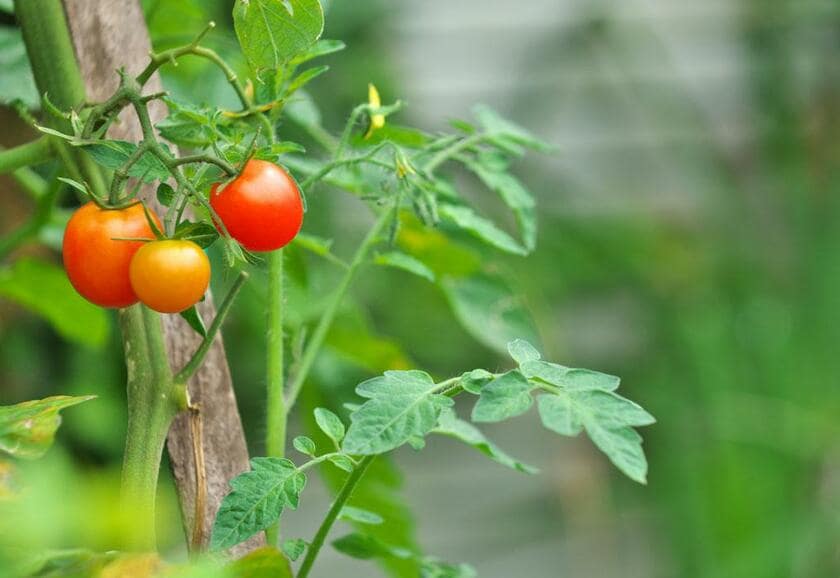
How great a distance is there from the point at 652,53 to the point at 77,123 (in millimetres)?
2493

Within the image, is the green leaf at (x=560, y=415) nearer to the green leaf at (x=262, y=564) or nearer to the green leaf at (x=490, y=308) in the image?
the green leaf at (x=262, y=564)

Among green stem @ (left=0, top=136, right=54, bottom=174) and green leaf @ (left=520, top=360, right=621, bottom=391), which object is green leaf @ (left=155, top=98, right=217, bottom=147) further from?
green leaf @ (left=520, top=360, right=621, bottom=391)

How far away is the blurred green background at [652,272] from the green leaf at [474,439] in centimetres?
→ 135

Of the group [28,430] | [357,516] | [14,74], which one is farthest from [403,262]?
[14,74]

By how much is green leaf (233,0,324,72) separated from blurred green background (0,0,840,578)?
1.43 metres

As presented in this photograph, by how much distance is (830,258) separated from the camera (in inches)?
97.6

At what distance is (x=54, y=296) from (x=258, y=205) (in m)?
0.55

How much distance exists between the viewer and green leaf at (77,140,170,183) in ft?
1.60

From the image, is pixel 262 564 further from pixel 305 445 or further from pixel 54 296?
pixel 54 296

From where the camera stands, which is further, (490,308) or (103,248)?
(490,308)

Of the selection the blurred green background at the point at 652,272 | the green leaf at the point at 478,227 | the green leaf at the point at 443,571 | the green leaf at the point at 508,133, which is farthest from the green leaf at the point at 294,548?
the blurred green background at the point at 652,272

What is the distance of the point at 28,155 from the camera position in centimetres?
58

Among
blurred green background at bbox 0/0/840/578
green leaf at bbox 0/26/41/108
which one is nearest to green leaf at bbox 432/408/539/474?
green leaf at bbox 0/26/41/108

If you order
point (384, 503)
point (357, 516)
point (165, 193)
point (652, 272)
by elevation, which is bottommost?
point (652, 272)
